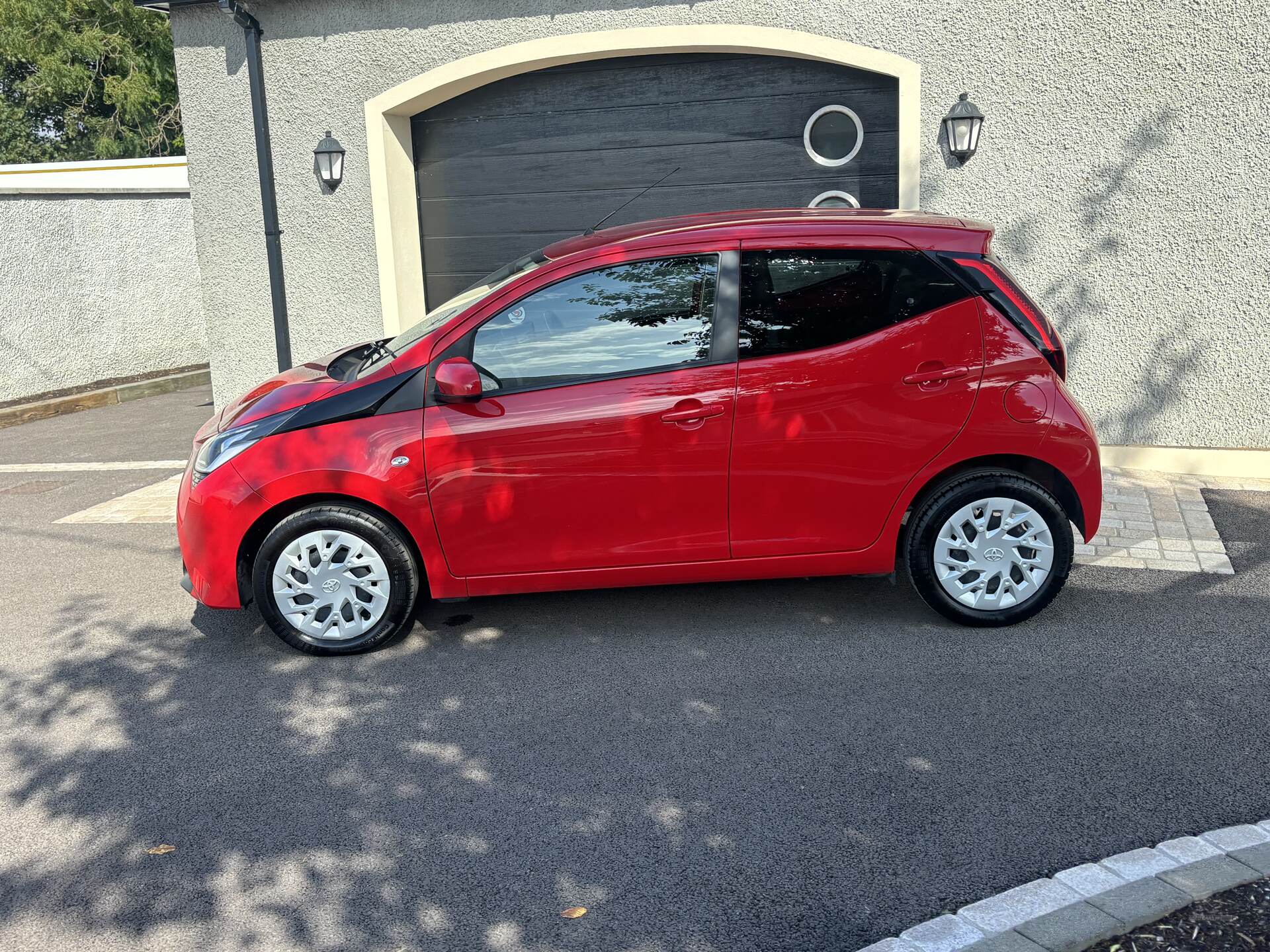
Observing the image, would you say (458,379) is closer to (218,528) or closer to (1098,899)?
(218,528)

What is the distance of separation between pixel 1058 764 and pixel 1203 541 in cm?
301

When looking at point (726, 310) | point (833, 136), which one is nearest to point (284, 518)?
point (726, 310)

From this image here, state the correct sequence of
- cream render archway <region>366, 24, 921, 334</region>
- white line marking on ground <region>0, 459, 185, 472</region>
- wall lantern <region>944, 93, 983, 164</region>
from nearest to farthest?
wall lantern <region>944, 93, 983, 164</region>
cream render archway <region>366, 24, 921, 334</region>
white line marking on ground <region>0, 459, 185, 472</region>

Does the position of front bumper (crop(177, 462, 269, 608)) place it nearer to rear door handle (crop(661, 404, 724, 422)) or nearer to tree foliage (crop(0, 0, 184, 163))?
rear door handle (crop(661, 404, 724, 422))

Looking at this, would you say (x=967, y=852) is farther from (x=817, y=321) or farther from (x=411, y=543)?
(x=411, y=543)

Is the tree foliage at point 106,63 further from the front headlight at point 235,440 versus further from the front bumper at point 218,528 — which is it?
the front bumper at point 218,528

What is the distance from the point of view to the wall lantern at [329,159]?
875 cm

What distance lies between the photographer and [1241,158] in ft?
24.1

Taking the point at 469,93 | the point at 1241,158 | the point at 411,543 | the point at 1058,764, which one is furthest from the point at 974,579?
the point at 469,93

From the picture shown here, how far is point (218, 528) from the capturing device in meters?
4.85

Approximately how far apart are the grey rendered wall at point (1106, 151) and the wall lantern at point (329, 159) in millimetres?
769

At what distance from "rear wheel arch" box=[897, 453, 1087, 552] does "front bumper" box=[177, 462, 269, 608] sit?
2855 mm

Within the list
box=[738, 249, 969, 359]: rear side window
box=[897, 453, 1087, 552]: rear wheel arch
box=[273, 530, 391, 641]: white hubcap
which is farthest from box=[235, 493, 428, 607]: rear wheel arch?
box=[897, 453, 1087, 552]: rear wheel arch

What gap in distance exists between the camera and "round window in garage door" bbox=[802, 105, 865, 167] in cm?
820
